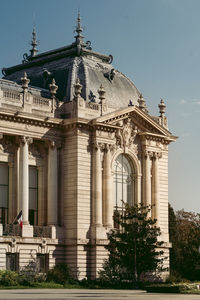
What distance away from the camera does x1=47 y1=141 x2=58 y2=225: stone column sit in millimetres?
63031

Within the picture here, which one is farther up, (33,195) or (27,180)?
(27,180)

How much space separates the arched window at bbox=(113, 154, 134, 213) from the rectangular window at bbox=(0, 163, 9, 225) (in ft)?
33.4

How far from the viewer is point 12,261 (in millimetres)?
59250

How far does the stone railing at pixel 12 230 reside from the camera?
2363 inches

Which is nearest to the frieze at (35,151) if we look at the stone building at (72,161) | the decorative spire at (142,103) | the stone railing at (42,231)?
the stone building at (72,161)

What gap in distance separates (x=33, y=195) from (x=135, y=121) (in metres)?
11.6

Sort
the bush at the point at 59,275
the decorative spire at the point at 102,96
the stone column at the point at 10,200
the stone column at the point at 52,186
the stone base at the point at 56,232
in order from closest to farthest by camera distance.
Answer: the bush at the point at 59,275
the stone column at the point at 10,200
the stone base at the point at 56,232
the stone column at the point at 52,186
the decorative spire at the point at 102,96

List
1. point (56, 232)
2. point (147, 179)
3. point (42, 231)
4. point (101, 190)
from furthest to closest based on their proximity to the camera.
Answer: point (147, 179), point (101, 190), point (56, 232), point (42, 231)

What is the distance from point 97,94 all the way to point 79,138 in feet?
20.3

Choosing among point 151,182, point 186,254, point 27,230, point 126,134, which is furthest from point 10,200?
point 186,254

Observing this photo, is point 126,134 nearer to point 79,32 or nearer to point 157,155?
Result: point 157,155

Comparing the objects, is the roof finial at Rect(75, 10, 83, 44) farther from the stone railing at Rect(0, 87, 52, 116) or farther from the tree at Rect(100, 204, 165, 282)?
the tree at Rect(100, 204, 165, 282)

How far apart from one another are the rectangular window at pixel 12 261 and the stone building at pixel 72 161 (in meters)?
0.08

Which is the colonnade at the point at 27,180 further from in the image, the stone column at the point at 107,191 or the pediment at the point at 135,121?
the pediment at the point at 135,121
